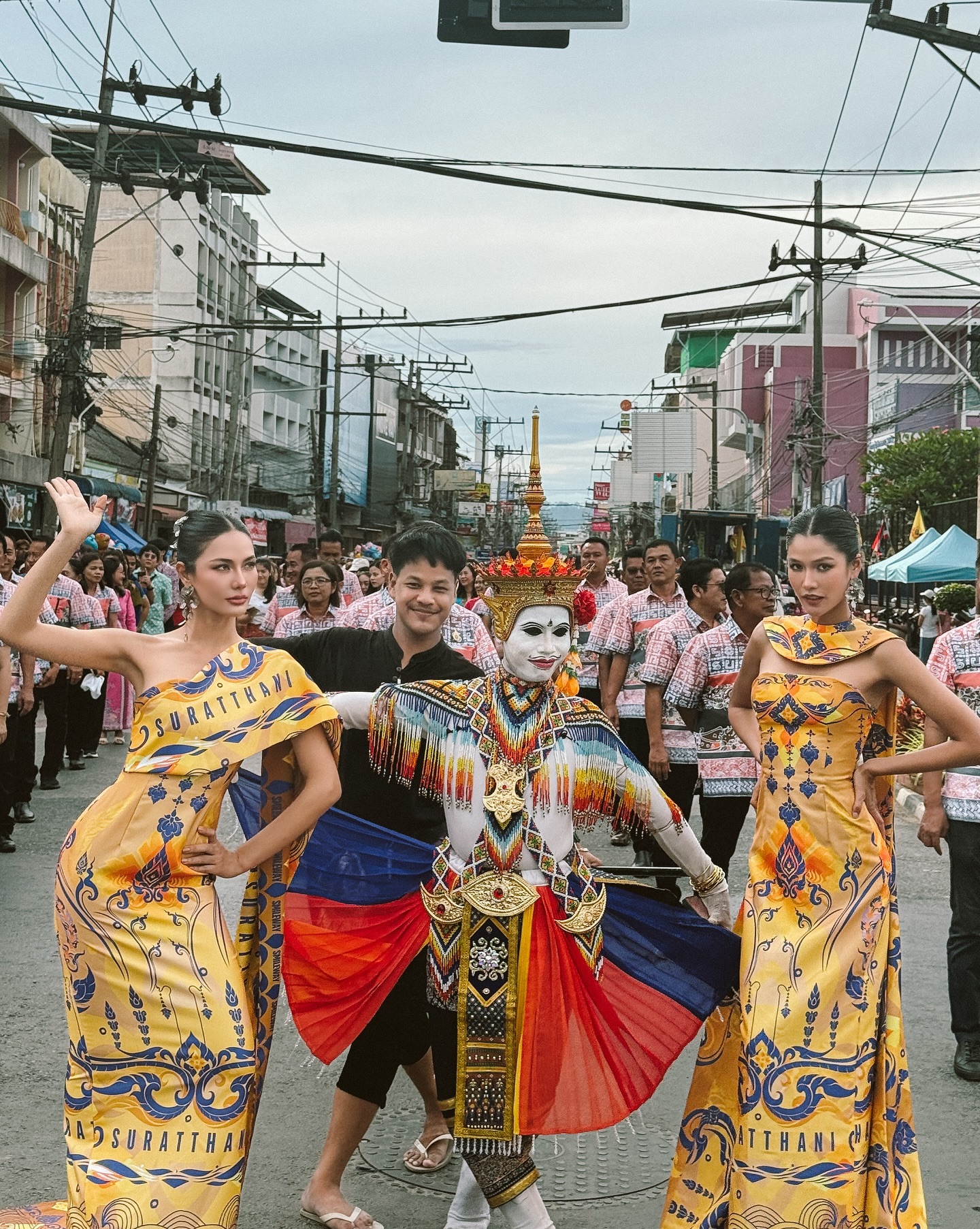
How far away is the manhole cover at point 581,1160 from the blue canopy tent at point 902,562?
70.7 ft

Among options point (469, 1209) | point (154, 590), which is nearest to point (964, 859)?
point (469, 1209)

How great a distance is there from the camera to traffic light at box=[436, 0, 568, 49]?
25.7 feet

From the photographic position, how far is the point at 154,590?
63.3 ft

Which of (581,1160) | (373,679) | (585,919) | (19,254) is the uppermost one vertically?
(19,254)

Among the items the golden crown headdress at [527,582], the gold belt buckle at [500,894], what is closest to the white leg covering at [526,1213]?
the gold belt buckle at [500,894]

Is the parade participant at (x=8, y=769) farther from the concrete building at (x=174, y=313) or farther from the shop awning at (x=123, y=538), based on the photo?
the concrete building at (x=174, y=313)

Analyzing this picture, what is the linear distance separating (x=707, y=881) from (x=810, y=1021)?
1.55ft

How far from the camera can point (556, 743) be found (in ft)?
13.3

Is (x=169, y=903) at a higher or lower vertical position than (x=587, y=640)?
lower

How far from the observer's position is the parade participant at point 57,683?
11.2 metres

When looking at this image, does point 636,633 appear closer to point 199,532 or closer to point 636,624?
point 636,624

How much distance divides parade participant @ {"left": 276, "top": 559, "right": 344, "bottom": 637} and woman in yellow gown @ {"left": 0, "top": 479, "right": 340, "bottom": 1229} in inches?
245

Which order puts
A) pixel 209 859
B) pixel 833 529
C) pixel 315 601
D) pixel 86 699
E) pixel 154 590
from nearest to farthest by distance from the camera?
pixel 209 859, pixel 833 529, pixel 315 601, pixel 86 699, pixel 154 590

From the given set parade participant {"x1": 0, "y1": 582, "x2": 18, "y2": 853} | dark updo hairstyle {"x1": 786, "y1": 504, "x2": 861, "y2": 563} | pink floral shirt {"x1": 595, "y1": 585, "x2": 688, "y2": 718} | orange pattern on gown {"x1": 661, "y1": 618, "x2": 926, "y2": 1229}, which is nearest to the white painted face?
orange pattern on gown {"x1": 661, "y1": 618, "x2": 926, "y2": 1229}
